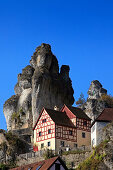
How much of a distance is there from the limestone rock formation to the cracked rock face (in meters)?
4.66

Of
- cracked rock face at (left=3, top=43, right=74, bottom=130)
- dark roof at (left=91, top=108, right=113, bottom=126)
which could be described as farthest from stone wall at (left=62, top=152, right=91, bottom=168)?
cracked rock face at (left=3, top=43, right=74, bottom=130)

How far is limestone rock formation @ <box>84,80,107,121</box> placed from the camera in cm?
9250

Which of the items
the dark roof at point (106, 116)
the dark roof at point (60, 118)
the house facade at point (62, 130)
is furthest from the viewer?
the dark roof at point (60, 118)

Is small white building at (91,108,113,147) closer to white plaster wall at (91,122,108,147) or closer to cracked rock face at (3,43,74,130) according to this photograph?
white plaster wall at (91,122,108,147)

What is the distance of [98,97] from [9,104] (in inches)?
721

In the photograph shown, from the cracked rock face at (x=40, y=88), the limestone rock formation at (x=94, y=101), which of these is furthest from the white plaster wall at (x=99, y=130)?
the cracked rock face at (x=40, y=88)

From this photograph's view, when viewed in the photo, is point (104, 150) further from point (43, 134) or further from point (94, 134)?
point (43, 134)

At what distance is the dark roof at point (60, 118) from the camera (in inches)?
3233

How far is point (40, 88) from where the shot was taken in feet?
322

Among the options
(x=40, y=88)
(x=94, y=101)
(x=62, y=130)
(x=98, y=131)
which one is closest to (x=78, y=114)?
(x=62, y=130)

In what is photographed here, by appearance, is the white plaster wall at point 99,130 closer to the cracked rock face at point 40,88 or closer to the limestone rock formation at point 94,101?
the limestone rock formation at point 94,101

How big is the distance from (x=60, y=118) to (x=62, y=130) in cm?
263

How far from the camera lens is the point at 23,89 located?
105625mm

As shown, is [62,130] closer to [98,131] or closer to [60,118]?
[60,118]
